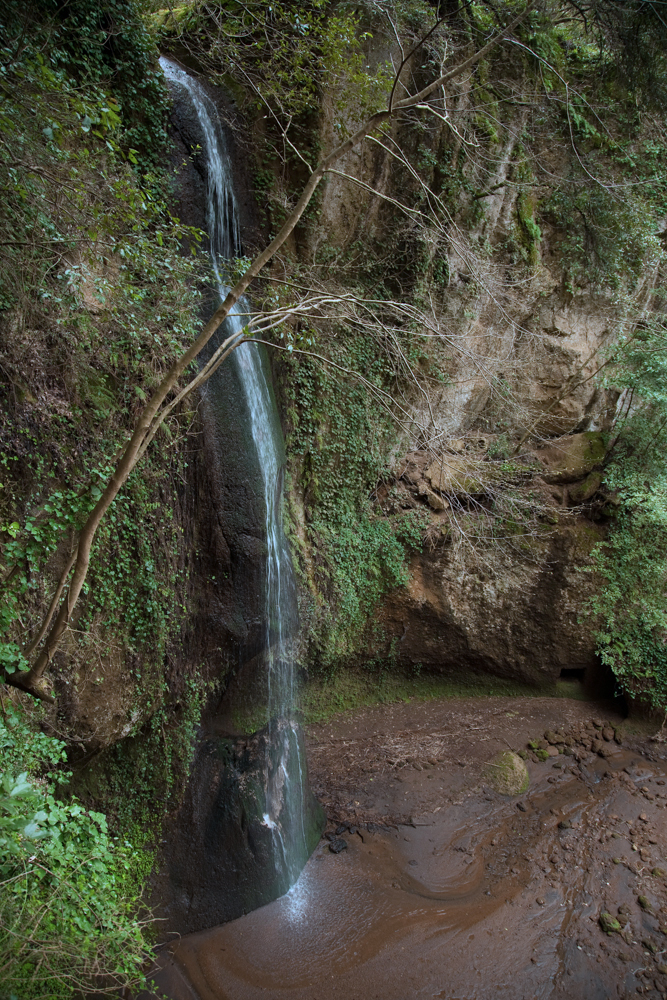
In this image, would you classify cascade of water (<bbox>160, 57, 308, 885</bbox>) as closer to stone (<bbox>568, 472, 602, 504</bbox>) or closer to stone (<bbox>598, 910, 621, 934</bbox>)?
stone (<bbox>598, 910, 621, 934</bbox>)

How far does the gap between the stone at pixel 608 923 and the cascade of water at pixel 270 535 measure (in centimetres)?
314

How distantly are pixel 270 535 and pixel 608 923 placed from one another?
538cm

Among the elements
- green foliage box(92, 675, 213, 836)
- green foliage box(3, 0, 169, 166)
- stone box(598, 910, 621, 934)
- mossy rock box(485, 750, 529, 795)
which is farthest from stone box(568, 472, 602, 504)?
green foliage box(3, 0, 169, 166)

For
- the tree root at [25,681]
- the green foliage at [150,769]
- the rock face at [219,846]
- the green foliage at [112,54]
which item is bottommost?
the rock face at [219,846]

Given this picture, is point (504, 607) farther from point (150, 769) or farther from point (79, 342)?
point (79, 342)

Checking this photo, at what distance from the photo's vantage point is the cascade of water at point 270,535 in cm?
587

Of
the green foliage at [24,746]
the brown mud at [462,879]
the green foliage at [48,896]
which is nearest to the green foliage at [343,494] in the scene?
the brown mud at [462,879]

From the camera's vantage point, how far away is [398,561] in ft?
27.6

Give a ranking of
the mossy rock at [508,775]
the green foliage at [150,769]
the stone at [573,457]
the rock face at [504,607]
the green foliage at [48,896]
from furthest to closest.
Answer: the stone at [573,457] < the rock face at [504,607] < the mossy rock at [508,775] < the green foliage at [150,769] < the green foliage at [48,896]

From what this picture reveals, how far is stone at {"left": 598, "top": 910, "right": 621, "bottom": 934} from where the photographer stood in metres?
5.26

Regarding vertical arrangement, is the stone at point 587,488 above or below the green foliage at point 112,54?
below

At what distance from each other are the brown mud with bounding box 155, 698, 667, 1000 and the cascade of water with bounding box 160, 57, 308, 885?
64cm

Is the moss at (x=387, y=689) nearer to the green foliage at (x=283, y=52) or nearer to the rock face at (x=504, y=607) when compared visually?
the rock face at (x=504, y=607)

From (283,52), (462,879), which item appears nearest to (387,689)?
(462,879)
